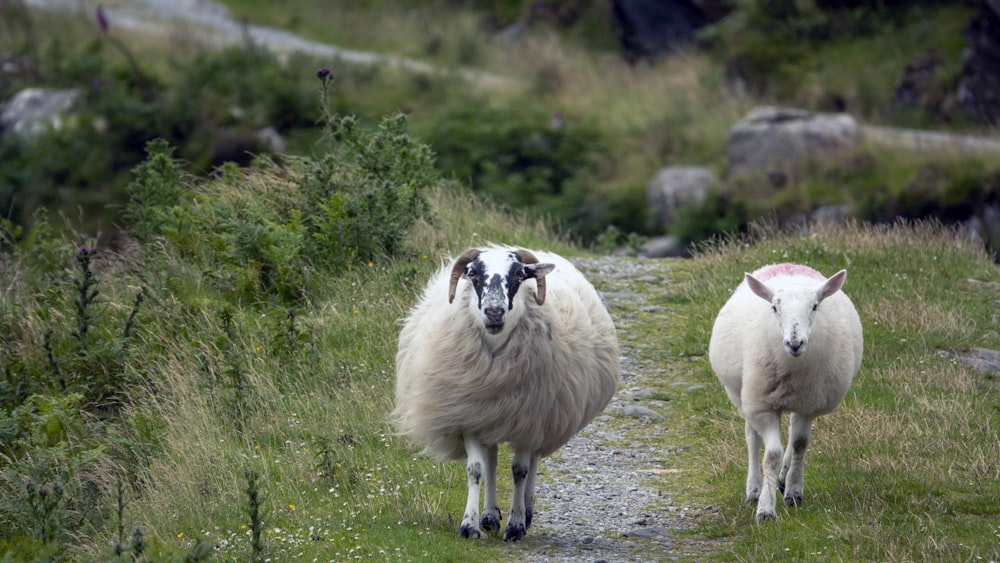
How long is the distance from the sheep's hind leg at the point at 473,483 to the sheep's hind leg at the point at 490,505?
0.06m

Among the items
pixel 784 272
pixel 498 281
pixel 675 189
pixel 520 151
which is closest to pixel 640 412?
pixel 784 272

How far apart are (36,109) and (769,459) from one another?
24565 mm

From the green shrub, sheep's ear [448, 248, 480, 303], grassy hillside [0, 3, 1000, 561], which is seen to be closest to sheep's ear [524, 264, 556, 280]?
sheep's ear [448, 248, 480, 303]

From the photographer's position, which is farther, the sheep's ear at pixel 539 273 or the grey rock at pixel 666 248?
the grey rock at pixel 666 248

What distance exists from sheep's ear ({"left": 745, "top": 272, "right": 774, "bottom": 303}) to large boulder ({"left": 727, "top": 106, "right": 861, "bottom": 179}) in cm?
1476

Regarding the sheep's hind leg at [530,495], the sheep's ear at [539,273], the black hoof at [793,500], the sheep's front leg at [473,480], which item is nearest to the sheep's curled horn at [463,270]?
the sheep's ear at [539,273]

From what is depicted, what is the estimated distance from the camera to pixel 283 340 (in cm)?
1089

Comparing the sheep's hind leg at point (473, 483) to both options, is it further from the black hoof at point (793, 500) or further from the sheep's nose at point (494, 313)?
the black hoof at point (793, 500)

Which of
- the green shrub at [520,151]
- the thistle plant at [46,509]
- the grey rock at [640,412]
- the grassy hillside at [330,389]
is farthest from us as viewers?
the green shrub at [520,151]

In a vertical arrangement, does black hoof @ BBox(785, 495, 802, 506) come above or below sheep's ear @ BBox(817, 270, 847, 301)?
below

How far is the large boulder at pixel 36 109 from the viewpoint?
1088 inches

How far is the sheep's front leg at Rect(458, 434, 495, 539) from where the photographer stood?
305 inches

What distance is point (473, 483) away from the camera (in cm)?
791

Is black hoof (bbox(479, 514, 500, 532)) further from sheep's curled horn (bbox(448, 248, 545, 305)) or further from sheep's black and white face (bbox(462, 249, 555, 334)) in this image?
sheep's curled horn (bbox(448, 248, 545, 305))
